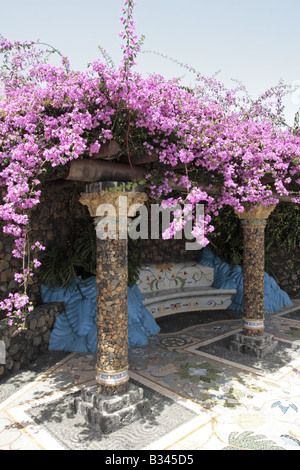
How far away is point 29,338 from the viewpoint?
5.24 metres

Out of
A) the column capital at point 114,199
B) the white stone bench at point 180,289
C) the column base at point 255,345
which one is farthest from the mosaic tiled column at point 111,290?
the white stone bench at point 180,289

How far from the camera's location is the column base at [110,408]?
3400 millimetres

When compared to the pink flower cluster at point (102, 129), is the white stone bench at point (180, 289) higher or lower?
lower

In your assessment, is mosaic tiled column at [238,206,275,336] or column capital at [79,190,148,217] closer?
column capital at [79,190,148,217]

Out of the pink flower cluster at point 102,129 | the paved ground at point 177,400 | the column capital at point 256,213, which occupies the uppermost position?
the pink flower cluster at point 102,129

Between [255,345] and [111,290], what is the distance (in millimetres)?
3080

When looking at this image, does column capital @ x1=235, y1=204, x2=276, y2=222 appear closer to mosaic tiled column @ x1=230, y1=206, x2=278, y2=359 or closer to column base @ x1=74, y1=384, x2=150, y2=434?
mosaic tiled column @ x1=230, y1=206, x2=278, y2=359

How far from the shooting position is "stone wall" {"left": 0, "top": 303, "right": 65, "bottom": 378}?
470cm

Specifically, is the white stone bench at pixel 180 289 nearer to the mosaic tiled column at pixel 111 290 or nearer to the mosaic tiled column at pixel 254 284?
the mosaic tiled column at pixel 254 284

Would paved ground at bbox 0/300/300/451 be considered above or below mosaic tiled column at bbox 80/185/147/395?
below

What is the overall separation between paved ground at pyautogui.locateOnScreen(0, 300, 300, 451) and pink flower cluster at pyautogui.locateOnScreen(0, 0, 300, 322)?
54.6 inches

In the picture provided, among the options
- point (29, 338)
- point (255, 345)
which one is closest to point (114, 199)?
point (29, 338)

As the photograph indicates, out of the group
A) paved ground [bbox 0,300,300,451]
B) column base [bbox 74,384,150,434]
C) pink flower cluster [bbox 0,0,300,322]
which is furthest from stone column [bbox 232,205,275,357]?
column base [bbox 74,384,150,434]

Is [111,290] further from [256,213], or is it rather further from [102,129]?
[256,213]
